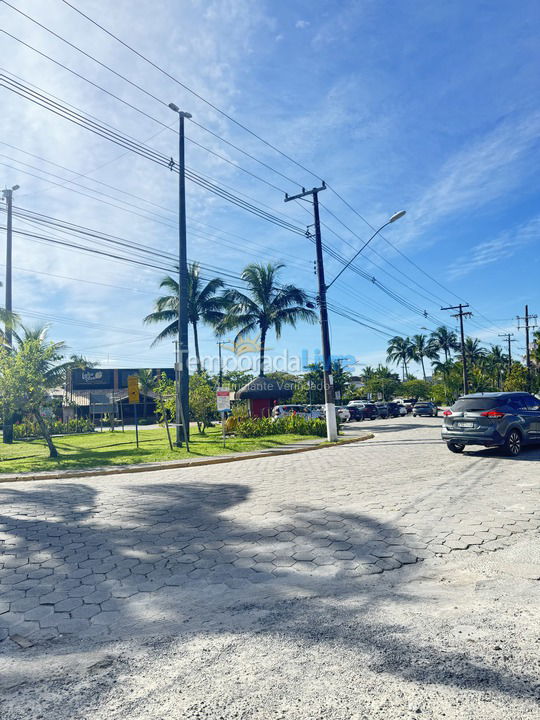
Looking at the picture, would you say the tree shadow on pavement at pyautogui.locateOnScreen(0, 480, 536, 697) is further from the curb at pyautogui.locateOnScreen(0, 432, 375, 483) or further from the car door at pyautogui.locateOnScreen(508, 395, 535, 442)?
the car door at pyautogui.locateOnScreen(508, 395, 535, 442)

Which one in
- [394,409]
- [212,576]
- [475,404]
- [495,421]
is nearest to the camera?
[212,576]

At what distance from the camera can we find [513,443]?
1116 cm

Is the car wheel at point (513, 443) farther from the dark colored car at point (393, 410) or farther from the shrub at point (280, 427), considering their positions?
the dark colored car at point (393, 410)

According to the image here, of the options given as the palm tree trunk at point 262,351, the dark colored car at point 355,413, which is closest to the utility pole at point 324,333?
the palm tree trunk at point 262,351

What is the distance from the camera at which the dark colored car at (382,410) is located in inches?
1645

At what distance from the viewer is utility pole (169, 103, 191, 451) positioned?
54.1 feet

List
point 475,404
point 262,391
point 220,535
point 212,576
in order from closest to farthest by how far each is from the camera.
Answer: point 212,576, point 220,535, point 475,404, point 262,391

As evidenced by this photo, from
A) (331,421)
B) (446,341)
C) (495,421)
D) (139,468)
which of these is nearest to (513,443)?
(495,421)

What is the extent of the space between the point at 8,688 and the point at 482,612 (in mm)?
3192

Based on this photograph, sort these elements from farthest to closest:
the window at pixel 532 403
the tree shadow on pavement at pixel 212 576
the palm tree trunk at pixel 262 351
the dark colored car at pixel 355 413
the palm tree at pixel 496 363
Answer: the palm tree at pixel 496 363 < the dark colored car at pixel 355 413 < the palm tree trunk at pixel 262 351 < the window at pixel 532 403 < the tree shadow on pavement at pixel 212 576

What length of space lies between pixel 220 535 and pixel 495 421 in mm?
8283

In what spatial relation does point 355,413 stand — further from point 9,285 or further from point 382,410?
point 9,285

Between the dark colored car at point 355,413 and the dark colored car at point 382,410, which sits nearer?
the dark colored car at point 355,413

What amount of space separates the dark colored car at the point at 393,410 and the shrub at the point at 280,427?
2532 centimetres
